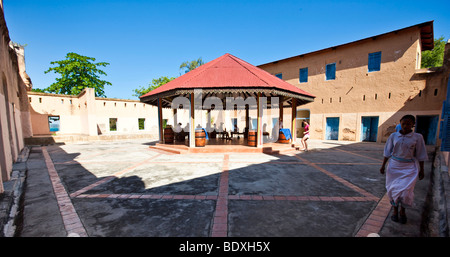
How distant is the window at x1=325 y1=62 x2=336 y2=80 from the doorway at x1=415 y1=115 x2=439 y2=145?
6.68 m

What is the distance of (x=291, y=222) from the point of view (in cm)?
277

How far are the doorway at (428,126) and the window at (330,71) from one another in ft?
21.9

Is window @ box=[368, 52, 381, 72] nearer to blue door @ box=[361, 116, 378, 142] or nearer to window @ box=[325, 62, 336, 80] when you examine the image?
window @ box=[325, 62, 336, 80]

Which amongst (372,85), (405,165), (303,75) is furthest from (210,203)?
(303,75)

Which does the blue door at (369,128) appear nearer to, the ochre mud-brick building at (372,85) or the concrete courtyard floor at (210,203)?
the ochre mud-brick building at (372,85)

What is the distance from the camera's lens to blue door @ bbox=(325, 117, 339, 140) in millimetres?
16203

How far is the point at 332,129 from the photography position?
54.0ft

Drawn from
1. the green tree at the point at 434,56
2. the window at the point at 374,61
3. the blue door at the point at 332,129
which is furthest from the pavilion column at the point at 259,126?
the green tree at the point at 434,56

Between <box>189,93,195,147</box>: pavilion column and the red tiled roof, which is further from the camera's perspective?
<box>189,93,195,147</box>: pavilion column

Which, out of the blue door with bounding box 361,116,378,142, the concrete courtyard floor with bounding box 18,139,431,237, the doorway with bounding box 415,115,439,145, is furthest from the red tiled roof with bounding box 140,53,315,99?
the doorway with bounding box 415,115,439,145

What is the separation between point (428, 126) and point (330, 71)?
26.2 ft

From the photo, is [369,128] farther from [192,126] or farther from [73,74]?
[73,74]

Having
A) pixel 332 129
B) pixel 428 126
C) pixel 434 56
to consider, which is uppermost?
pixel 434 56

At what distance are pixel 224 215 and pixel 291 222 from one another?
1067 millimetres
